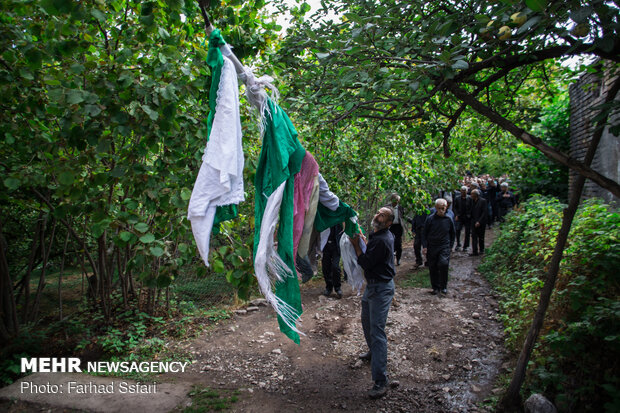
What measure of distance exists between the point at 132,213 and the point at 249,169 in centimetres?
98

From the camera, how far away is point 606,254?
3.85 m

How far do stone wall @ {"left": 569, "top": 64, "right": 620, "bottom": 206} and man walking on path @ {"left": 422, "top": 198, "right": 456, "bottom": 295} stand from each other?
2.58m

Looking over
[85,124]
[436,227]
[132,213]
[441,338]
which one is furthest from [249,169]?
[436,227]

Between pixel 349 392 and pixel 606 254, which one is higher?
pixel 606 254

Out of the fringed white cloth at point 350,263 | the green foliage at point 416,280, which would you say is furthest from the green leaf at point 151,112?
the green foliage at point 416,280

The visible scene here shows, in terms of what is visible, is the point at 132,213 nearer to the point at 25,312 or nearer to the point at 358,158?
the point at 358,158

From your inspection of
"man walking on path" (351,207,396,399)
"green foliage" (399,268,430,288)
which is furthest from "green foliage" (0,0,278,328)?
"green foliage" (399,268,430,288)

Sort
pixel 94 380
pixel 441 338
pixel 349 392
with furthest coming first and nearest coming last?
pixel 441 338 < pixel 94 380 < pixel 349 392

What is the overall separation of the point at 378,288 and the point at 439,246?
3372mm

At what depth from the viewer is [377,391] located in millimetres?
4156

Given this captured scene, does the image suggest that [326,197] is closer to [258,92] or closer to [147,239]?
[258,92]

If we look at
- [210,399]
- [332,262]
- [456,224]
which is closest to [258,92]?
[210,399]

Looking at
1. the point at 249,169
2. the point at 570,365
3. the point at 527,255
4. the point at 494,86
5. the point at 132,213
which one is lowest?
the point at 570,365

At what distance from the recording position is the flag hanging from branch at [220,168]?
75.4 inches
